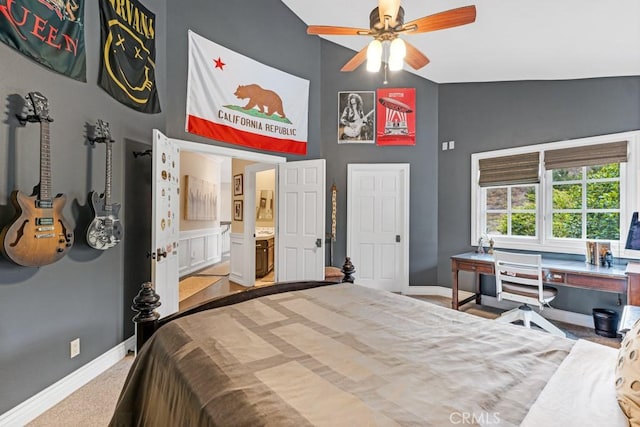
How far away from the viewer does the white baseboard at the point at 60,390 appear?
177 centimetres

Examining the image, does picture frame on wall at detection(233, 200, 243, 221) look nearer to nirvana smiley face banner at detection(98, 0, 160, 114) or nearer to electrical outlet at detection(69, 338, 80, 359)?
nirvana smiley face banner at detection(98, 0, 160, 114)

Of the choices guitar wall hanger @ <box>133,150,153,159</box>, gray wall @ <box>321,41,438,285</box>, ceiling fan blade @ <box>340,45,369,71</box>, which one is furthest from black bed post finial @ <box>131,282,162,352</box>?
gray wall @ <box>321,41,438,285</box>

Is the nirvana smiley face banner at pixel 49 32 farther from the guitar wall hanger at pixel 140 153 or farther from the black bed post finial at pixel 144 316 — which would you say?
the black bed post finial at pixel 144 316

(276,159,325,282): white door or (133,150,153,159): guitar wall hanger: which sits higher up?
(133,150,153,159): guitar wall hanger

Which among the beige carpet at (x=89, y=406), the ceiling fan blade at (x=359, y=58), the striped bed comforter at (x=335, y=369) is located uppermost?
the ceiling fan blade at (x=359, y=58)

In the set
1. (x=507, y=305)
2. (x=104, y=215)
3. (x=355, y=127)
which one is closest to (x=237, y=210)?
(x=355, y=127)

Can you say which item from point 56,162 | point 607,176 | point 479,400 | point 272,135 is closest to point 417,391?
point 479,400

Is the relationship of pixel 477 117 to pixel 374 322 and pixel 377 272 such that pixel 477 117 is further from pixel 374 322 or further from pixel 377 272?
pixel 374 322

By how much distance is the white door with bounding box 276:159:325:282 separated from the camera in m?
4.02

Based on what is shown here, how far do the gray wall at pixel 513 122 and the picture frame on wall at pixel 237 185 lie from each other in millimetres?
3247

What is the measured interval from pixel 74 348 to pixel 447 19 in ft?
11.2

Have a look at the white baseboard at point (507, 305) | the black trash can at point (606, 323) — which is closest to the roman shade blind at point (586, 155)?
the black trash can at point (606, 323)

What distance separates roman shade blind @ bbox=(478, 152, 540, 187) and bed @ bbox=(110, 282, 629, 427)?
3.15 meters

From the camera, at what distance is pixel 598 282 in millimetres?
2801
